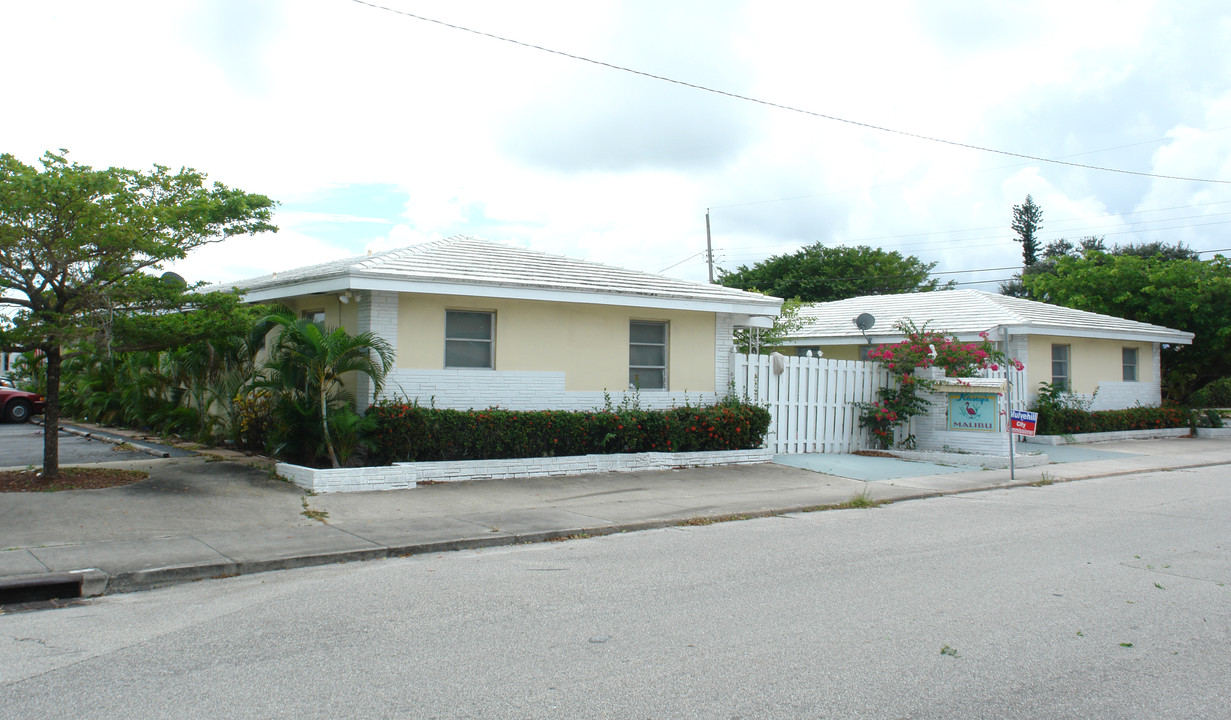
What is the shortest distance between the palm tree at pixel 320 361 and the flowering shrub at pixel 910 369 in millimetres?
10360

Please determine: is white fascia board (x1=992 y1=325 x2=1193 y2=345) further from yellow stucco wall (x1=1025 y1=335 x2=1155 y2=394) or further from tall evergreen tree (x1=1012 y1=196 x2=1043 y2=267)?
tall evergreen tree (x1=1012 y1=196 x2=1043 y2=267)

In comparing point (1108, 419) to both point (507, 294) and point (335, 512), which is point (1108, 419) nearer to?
point (507, 294)

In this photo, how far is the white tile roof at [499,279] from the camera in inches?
501

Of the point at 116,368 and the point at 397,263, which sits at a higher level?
the point at 397,263

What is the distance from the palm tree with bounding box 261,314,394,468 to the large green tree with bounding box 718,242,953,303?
3545 centimetres

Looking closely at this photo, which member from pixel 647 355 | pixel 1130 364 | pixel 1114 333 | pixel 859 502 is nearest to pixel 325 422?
pixel 647 355

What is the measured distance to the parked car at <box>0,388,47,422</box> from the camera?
2272cm

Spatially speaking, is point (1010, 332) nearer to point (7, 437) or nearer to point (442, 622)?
point (442, 622)

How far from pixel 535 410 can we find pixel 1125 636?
9590 millimetres

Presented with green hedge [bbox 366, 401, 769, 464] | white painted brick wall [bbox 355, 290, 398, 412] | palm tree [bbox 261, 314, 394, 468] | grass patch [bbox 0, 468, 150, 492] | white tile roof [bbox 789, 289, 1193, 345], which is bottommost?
grass patch [bbox 0, 468, 150, 492]

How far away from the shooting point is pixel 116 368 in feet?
63.9

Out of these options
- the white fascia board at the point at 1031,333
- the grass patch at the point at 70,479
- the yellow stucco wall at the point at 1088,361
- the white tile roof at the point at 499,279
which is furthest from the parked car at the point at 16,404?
the yellow stucco wall at the point at 1088,361

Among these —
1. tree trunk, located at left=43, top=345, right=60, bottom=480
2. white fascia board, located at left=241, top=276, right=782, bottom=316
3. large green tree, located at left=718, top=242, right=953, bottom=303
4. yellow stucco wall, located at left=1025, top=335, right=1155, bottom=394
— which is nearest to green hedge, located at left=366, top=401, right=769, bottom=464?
white fascia board, located at left=241, top=276, right=782, bottom=316

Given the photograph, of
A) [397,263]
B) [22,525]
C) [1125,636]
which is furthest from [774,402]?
[22,525]
